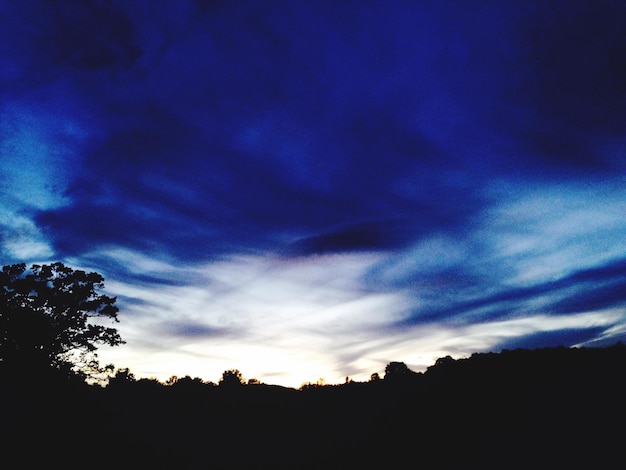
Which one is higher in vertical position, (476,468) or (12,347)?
(12,347)

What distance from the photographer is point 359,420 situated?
21469mm

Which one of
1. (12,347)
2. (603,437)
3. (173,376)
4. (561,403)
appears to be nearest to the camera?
(603,437)

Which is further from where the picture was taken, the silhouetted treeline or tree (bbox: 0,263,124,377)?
tree (bbox: 0,263,124,377)

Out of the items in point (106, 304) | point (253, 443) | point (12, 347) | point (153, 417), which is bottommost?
point (253, 443)

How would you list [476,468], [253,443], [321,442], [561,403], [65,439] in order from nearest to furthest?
[476,468]
[561,403]
[65,439]
[321,442]
[253,443]

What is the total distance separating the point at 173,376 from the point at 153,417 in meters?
29.7

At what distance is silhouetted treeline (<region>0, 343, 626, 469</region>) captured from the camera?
12.3 m

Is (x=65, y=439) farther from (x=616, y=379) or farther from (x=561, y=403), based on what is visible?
(x=616, y=379)

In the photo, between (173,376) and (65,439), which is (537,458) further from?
(173,376)

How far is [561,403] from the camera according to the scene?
13.2m

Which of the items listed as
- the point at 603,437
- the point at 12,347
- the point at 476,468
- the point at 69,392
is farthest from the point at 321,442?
the point at 12,347

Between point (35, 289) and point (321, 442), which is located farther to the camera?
point (35, 289)

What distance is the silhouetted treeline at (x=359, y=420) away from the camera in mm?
12320

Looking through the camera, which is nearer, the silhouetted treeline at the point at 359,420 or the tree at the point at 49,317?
the silhouetted treeline at the point at 359,420
